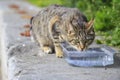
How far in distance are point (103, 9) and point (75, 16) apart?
2.28 m

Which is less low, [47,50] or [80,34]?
[80,34]

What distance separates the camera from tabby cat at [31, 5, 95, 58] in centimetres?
528

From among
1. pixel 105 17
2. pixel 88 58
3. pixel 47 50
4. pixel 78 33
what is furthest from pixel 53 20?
pixel 105 17

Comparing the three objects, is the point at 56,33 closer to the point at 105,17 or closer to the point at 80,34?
the point at 80,34

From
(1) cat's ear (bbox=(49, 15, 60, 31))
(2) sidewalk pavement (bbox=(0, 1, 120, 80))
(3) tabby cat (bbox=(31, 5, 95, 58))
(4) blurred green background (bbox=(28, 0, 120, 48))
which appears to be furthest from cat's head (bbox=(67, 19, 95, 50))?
(4) blurred green background (bbox=(28, 0, 120, 48))

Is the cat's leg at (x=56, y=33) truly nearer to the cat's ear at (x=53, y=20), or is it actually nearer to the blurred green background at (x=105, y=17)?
the cat's ear at (x=53, y=20)

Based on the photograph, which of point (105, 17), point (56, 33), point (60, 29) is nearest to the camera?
point (60, 29)

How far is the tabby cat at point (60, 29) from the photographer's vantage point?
5.28 meters

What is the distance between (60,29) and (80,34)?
40 cm

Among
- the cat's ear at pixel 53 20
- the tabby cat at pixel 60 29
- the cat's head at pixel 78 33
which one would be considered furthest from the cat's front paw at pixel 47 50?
the cat's head at pixel 78 33

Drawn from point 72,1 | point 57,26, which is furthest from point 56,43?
point 72,1

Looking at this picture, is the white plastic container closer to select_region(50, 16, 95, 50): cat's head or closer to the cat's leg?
select_region(50, 16, 95, 50): cat's head

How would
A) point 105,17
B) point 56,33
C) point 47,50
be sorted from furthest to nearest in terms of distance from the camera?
point 105,17 → point 47,50 → point 56,33

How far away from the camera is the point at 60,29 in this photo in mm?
5566
